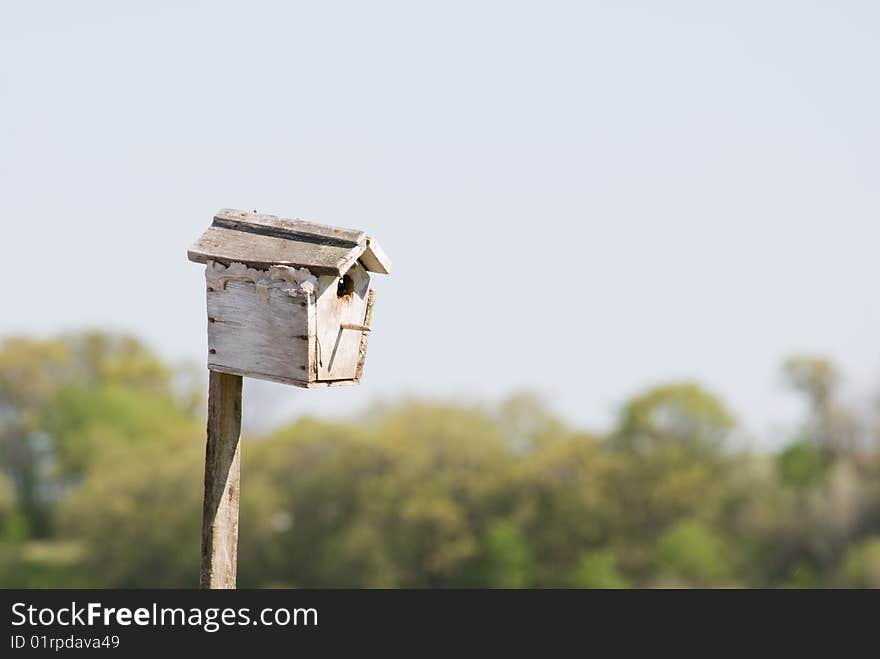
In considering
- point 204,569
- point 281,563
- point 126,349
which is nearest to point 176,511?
point 281,563

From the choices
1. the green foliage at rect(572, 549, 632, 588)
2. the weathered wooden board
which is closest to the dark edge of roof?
the weathered wooden board

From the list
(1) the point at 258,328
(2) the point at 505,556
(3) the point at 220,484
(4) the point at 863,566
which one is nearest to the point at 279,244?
(1) the point at 258,328

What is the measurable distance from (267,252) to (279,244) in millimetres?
67

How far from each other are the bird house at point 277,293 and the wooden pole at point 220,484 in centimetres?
14

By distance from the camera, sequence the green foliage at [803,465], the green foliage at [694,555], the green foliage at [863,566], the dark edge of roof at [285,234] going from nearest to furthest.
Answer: the dark edge of roof at [285,234] → the green foliage at [863,566] → the green foliage at [803,465] → the green foliage at [694,555]

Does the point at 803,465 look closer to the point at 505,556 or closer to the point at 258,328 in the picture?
the point at 505,556

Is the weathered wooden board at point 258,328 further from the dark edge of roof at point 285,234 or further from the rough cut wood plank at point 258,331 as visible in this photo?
the dark edge of roof at point 285,234

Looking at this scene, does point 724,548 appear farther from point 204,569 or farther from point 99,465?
point 204,569

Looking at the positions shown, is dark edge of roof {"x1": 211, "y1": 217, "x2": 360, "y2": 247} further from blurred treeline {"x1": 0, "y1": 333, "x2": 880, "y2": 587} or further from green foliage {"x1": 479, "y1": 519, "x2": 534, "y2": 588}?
green foliage {"x1": 479, "y1": 519, "x2": 534, "y2": 588}

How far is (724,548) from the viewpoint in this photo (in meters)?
26.9

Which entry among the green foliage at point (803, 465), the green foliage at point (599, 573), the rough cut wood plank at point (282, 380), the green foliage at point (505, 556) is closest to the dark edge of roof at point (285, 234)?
the rough cut wood plank at point (282, 380)

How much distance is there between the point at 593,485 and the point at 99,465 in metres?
14.6

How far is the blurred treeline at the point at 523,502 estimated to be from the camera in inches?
1011

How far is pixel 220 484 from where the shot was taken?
180 inches
